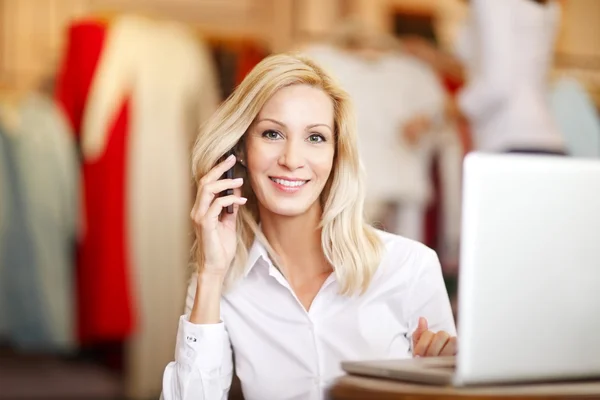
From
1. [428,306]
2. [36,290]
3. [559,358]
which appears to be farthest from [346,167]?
[36,290]

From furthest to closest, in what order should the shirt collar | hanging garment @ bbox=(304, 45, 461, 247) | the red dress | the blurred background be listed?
the red dress, the blurred background, hanging garment @ bbox=(304, 45, 461, 247), the shirt collar

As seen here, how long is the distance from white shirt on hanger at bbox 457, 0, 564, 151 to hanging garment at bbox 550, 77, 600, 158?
1.24 feet

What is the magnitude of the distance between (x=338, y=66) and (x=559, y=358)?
8.44 feet

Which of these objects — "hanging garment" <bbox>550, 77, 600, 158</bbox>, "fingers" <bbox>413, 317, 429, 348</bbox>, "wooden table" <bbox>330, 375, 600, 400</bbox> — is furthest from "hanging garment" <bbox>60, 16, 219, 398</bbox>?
"wooden table" <bbox>330, 375, 600, 400</bbox>

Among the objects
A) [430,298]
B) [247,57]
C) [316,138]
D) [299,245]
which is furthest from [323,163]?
[247,57]

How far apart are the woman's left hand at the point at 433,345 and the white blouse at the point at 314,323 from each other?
6 centimetres

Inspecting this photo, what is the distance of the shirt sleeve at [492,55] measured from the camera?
2637mm

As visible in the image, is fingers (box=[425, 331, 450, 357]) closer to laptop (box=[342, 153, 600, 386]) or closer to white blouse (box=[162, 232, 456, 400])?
white blouse (box=[162, 232, 456, 400])

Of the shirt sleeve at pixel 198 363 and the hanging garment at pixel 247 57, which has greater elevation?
the hanging garment at pixel 247 57

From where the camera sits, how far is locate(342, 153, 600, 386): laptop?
1.12m

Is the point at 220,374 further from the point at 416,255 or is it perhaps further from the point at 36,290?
the point at 36,290

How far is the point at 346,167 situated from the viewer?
5.00ft

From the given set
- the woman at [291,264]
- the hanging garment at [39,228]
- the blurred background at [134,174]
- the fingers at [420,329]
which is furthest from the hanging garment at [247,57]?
the fingers at [420,329]

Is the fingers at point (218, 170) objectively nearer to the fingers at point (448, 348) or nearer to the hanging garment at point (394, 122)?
the fingers at point (448, 348)
